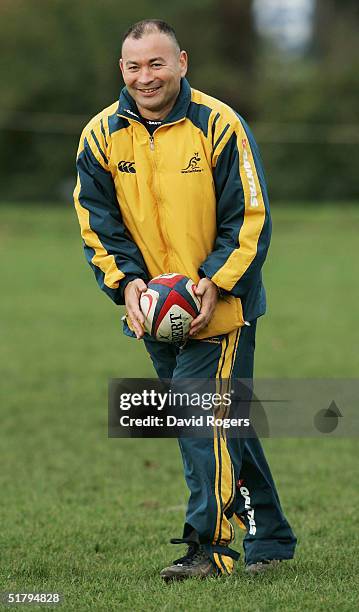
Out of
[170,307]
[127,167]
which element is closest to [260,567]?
[170,307]

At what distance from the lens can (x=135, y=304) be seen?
16.2 ft

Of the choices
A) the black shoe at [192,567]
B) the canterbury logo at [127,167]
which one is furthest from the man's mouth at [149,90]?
the black shoe at [192,567]

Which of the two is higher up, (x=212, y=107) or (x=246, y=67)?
(x=246, y=67)

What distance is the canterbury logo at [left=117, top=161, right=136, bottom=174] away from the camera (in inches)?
195

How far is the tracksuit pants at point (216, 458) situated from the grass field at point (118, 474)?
0.60ft

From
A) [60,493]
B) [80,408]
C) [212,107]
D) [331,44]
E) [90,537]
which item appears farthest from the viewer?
[331,44]

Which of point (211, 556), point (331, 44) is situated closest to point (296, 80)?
point (331, 44)

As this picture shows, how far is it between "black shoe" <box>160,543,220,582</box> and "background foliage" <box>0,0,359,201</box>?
28.7m

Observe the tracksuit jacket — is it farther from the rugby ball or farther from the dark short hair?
the dark short hair

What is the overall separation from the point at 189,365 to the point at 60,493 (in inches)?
104

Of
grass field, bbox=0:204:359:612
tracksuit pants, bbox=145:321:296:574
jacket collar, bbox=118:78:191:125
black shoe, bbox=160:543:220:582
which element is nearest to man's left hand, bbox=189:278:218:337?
tracksuit pants, bbox=145:321:296:574

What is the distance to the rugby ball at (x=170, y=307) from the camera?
4.84m

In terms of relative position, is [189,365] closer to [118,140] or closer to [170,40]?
[118,140]

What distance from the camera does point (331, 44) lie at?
37.7 meters
